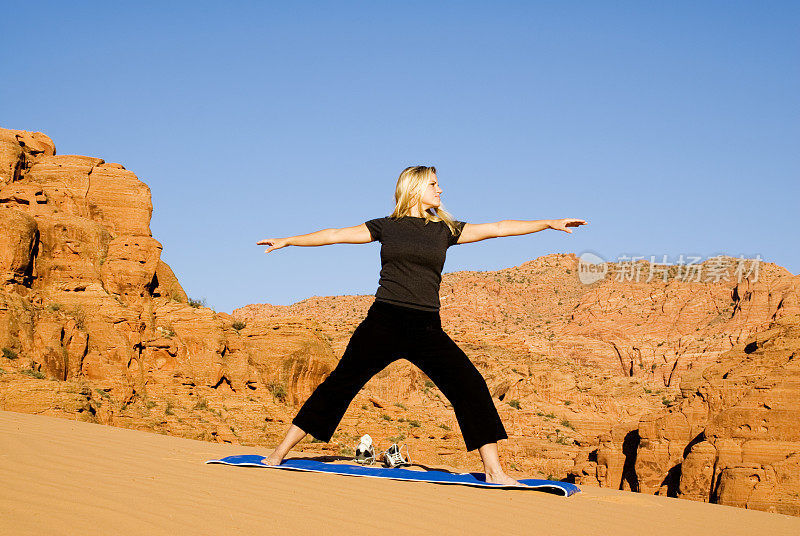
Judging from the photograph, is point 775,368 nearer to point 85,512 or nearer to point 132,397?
point 85,512

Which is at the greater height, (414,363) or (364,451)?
(414,363)

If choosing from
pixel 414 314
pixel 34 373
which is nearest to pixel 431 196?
pixel 414 314

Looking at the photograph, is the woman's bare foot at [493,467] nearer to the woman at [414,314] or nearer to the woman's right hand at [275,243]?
the woman at [414,314]

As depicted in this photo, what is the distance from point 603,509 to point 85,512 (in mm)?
3468

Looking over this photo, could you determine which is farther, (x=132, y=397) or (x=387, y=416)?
(x=387, y=416)

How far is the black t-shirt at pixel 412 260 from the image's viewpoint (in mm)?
6035

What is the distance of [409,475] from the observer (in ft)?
22.7

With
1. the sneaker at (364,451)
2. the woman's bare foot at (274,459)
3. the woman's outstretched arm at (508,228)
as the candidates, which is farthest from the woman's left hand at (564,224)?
the sneaker at (364,451)

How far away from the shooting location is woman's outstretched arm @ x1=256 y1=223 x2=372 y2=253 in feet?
20.6

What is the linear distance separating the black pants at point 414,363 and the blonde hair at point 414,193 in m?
0.72

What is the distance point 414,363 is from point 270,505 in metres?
1.68

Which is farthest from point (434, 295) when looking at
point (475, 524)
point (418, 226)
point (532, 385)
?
point (532, 385)

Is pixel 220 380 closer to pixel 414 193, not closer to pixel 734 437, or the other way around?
pixel 734 437

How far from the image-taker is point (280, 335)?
35.8 metres
